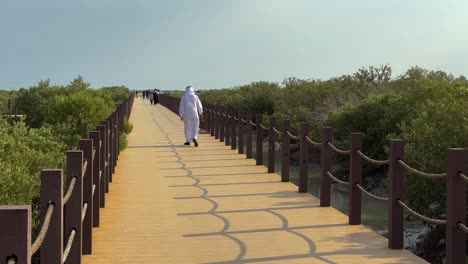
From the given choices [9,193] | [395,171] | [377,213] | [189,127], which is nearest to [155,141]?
[189,127]

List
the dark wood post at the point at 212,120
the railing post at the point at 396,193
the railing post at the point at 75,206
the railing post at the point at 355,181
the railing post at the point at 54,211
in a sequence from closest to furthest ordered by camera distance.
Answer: the railing post at the point at 54,211, the railing post at the point at 75,206, the railing post at the point at 396,193, the railing post at the point at 355,181, the dark wood post at the point at 212,120

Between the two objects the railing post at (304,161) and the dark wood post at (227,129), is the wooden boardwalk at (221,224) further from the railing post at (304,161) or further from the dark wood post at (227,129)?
the dark wood post at (227,129)

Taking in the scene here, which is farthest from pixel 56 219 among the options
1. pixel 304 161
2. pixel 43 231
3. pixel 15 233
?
pixel 304 161

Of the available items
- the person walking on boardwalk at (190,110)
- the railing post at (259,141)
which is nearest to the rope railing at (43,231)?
the railing post at (259,141)

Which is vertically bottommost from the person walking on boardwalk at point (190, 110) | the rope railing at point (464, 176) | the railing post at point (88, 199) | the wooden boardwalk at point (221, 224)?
the wooden boardwalk at point (221, 224)

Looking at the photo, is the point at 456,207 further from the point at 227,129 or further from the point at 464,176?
the point at 227,129

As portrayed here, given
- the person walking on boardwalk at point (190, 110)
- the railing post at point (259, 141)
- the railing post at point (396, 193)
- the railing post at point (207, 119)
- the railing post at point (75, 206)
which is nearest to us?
the railing post at point (75, 206)

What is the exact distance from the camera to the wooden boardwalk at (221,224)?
7.08 metres

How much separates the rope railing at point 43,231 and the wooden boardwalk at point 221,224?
216 centimetres

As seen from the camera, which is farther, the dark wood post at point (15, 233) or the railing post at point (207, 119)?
the railing post at point (207, 119)

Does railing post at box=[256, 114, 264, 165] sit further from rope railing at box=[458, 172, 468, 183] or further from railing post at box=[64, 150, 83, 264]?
rope railing at box=[458, 172, 468, 183]

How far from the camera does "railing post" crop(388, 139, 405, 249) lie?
24.3 feet

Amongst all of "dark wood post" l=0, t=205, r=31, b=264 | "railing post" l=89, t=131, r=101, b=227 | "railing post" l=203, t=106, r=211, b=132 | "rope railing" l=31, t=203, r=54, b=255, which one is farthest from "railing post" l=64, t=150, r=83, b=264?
"railing post" l=203, t=106, r=211, b=132

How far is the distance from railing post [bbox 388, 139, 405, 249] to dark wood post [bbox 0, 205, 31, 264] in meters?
4.59
